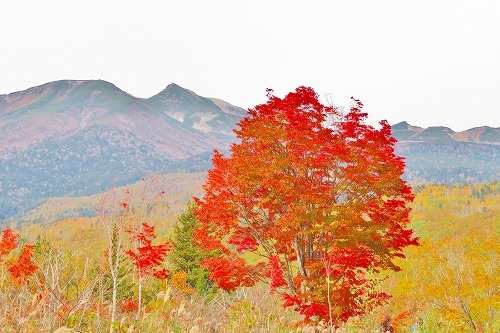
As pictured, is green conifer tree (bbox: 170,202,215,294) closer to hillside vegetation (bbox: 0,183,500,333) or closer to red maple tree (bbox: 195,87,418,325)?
hillside vegetation (bbox: 0,183,500,333)

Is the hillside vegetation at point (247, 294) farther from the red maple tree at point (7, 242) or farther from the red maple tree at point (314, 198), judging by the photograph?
the red maple tree at point (7, 242)

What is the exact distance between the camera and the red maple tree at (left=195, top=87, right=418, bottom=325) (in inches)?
500

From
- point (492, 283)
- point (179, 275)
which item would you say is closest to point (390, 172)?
point (492, 283)

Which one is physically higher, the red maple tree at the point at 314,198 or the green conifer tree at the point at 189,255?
the red maple tree at the point at 314,198

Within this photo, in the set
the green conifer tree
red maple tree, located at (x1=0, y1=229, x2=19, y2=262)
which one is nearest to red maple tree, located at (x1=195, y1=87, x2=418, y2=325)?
red maple tree, located at (x1=0, y1=229, x2=19, y2=262)

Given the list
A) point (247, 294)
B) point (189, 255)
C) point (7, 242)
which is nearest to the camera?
point (7, 242)

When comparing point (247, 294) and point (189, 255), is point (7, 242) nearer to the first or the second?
point (247, 294)

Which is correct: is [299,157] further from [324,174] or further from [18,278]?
[18,278]

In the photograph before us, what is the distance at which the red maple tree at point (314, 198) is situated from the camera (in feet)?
41.7

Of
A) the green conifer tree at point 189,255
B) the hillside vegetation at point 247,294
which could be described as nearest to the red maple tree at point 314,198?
the hillside vegetation at point 247,294

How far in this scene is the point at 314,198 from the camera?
12.6m

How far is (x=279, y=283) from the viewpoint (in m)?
15.0

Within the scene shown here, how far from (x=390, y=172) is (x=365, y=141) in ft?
4.34

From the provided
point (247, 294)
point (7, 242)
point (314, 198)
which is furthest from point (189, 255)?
point (314, 198)
